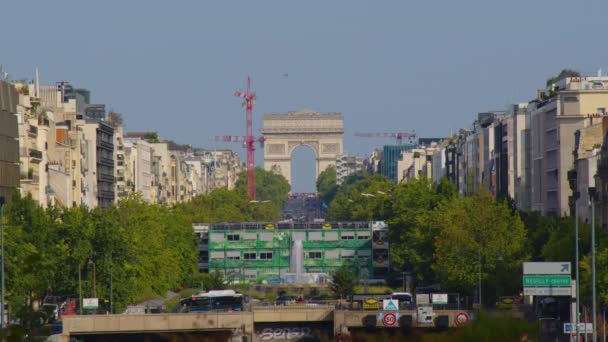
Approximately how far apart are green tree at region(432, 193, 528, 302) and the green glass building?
183 ft

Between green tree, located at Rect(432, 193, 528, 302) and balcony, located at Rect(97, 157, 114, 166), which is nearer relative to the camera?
green tree, located at Rect(432, 193, 528, 302)

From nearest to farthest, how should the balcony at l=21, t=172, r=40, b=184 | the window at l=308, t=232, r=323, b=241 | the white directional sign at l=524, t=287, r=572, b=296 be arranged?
the white directional sign at l=524, t=287, r=572, b=296
the balcony at l=21, t=172, r=40, b=184
the window at l=308, t=232, r=323, b=241

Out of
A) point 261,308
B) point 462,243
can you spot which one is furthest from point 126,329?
point 462,243

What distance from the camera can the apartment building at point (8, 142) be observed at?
329ft

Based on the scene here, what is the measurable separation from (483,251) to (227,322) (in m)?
23.4

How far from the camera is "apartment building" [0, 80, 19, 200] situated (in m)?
100

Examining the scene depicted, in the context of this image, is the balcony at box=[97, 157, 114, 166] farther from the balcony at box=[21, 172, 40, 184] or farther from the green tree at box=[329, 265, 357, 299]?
the balcony at box=[21, 172, 40, 184]

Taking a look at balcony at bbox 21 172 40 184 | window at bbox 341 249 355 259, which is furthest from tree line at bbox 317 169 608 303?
window at bbox 341 249 355 259

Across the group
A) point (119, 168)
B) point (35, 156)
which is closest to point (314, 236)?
point (119, 168)

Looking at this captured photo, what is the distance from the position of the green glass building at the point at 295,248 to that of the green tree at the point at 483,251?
5589cm

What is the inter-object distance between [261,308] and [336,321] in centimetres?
516

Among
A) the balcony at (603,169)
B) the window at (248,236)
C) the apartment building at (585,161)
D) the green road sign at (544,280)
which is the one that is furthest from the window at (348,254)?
the green road sign at (544,280)

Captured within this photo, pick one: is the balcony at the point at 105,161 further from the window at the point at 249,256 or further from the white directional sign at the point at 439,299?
the white directional sign at the point at 439,299

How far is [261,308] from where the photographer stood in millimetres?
90562
